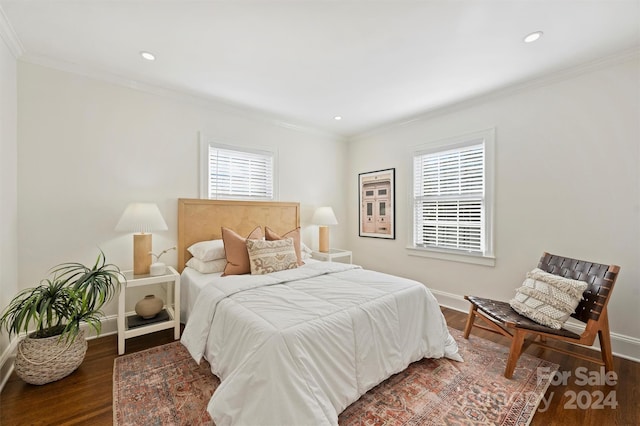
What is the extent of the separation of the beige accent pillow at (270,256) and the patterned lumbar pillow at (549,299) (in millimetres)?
2070

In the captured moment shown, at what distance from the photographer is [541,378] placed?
1998 millimetres

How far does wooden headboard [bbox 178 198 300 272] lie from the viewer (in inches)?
121

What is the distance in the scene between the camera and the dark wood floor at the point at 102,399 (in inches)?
62.7

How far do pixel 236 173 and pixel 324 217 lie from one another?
140cm

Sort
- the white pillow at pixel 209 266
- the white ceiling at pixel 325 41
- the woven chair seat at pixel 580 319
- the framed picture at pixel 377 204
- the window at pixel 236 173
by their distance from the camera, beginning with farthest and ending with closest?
1. the framed picture at pixel 377 204
2. the window at pixel 236 173
3. the white pillow at pixel 209 266
4. the woven chair seat at pixel 580 319
5. the white ceiling at pixel 325 41

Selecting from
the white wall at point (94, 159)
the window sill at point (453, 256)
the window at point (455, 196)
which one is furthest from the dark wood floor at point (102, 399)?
the window at point (455, 196)

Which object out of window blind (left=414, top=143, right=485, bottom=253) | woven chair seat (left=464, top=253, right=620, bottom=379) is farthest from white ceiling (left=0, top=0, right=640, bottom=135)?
woven chair seat (left=464, top=253, right=620, bottom=379)

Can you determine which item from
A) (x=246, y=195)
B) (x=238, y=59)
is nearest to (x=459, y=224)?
(x=246, y=195)

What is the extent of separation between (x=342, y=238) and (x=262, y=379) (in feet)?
11.7

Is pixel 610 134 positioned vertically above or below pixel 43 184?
above

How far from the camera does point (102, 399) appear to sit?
176 cm

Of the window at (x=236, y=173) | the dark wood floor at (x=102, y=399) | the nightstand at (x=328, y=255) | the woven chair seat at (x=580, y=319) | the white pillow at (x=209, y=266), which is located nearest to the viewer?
the dark wood floor at (x=102, y=399)

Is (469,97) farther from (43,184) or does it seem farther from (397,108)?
(43,184)

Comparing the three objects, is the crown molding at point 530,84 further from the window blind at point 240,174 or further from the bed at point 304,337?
the bed at point 304,337
